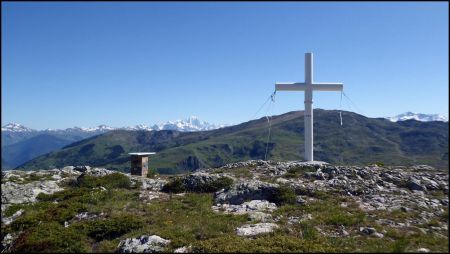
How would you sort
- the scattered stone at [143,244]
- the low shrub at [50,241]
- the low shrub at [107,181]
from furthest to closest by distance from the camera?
the low shrub at [107,181]
the low shrub at [50,241]
the scattered stone at [143,244]

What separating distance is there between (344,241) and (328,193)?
959 cm

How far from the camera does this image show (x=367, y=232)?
15.5 m

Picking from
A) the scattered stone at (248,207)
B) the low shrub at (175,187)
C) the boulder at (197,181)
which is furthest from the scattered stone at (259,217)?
the low shrub at (175,187)

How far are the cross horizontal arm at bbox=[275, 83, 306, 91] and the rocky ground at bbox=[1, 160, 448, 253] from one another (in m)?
7.10

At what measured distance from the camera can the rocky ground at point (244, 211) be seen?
1477cm

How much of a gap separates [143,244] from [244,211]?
6825mm

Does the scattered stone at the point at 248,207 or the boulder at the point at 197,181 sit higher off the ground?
the boulder at the point at 197,181

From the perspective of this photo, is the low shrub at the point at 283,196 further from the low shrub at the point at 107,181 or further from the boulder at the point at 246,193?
the low shrub at the point at 107,181

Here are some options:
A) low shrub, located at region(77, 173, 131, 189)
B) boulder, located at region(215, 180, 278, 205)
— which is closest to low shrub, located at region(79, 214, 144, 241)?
boulder, located at region(215, 180, 278, 205)

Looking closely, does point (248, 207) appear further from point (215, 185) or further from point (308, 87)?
point (308, 87)

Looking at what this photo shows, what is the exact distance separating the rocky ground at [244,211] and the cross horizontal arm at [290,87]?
7096 mm

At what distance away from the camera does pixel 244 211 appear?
20500 mm

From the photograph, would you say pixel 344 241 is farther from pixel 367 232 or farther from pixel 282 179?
pixel 282 179

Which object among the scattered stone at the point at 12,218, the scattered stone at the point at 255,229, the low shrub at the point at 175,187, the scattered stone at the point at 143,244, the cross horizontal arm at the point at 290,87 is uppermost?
the cross horizontal arm at the point at 290,87
